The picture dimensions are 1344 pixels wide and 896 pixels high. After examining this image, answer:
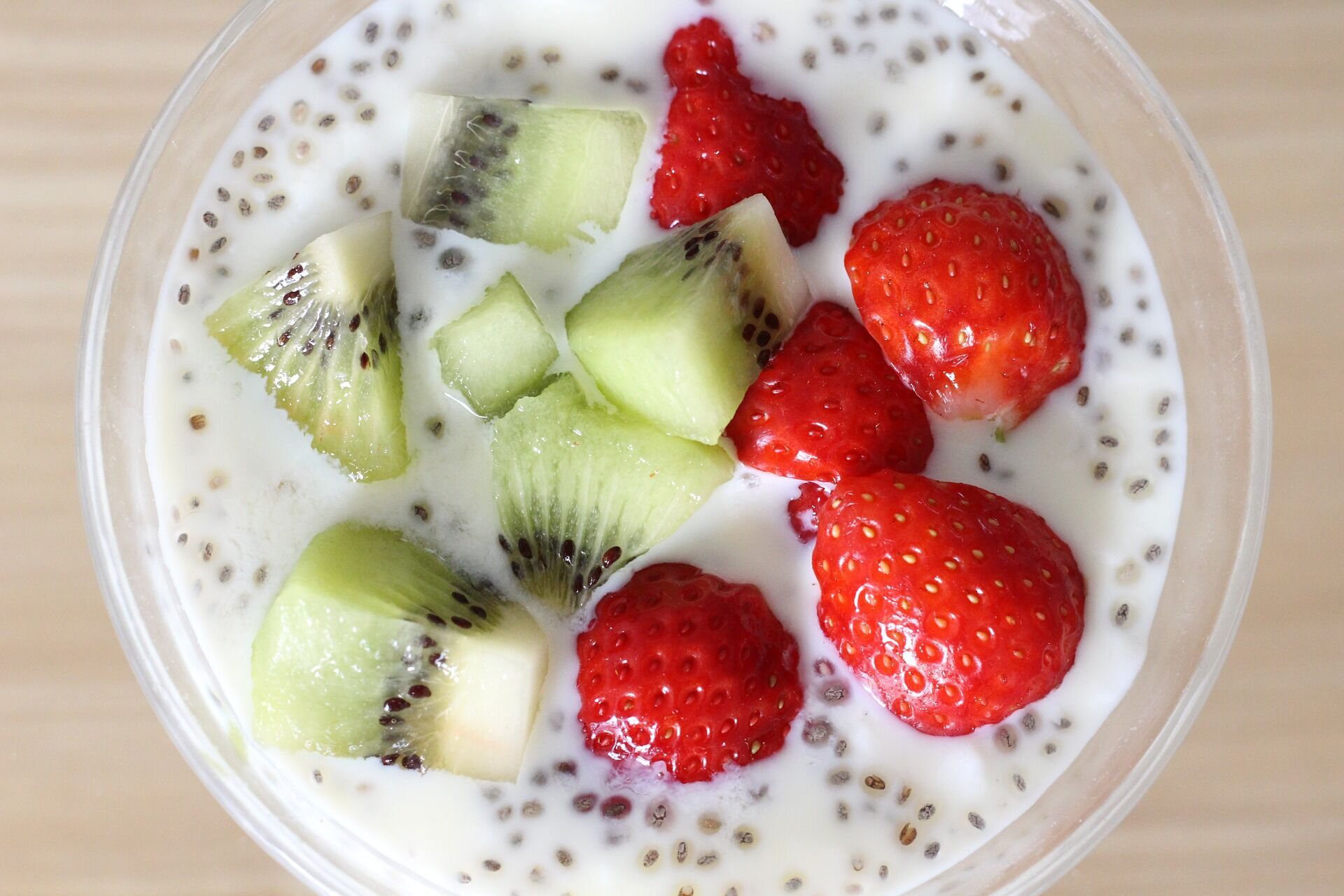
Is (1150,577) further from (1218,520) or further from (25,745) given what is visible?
(25,745)

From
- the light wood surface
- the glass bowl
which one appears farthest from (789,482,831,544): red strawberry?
the light wood surface

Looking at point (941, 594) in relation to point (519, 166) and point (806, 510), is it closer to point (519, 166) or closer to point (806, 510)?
point (806, 510)

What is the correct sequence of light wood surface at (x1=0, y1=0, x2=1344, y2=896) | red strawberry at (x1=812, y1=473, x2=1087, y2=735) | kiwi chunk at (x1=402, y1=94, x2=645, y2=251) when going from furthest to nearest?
light wood surface at (x1=0, y1=0, x2=1344, y2=896), kiwi chunk at (x1=402, y1=94, x2=645, y2=251), red strawberry at (x1=812, y1=473, x2=1087, y2=735)

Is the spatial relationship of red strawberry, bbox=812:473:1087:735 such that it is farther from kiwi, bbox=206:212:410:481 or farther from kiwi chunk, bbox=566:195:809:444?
kiwi, bbox=206:212:410:481

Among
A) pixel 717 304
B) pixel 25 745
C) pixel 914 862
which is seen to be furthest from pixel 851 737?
pixel 25 745

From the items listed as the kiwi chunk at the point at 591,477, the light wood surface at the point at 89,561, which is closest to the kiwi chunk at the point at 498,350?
the kiwi chunk at the point at 591,477

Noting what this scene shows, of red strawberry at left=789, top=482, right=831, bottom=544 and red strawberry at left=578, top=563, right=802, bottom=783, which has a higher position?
red strawberry at left=789, top=482, right=831, bottom=544

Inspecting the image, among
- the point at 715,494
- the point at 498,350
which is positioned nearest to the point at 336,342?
the point at 498,350
